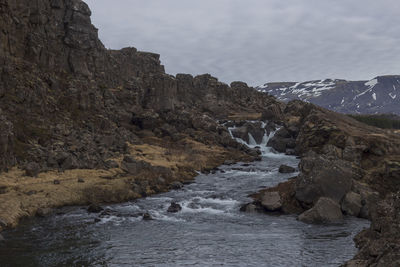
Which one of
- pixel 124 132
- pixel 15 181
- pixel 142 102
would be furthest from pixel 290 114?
pixel 15 181

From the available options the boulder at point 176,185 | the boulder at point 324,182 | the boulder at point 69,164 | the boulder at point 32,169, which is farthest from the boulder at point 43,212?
the boulder at point 324,182

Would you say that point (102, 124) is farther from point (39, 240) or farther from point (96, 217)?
point (39, 240)

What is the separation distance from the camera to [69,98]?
6856 cm

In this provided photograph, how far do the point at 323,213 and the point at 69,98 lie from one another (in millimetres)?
54306

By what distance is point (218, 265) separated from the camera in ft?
73.5

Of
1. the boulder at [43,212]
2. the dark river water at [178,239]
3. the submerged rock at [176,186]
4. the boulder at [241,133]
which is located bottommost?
the dark river water at [178,239]

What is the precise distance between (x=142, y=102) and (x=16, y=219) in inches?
2810

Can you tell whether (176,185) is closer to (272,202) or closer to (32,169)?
(272,202)

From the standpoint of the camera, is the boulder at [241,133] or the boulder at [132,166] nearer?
the boulder at [132,166]

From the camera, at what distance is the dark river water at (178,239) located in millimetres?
23203

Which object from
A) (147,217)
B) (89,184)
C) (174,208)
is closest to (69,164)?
(89,184)

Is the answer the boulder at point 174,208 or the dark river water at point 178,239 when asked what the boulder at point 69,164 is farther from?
the boulder at point 174,208

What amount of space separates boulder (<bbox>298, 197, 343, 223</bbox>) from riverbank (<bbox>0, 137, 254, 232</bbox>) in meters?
20.6

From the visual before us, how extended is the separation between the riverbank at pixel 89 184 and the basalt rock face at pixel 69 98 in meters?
3.40
